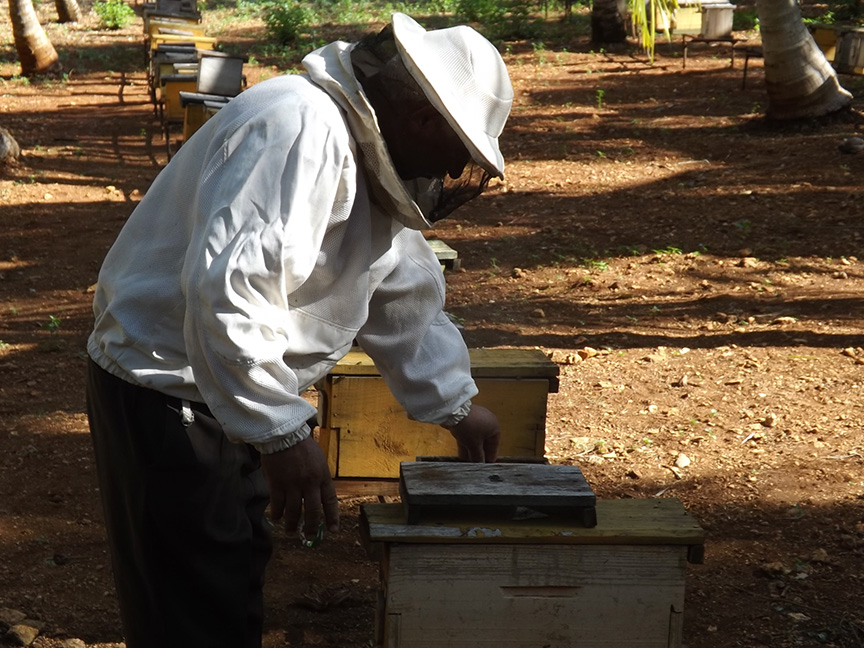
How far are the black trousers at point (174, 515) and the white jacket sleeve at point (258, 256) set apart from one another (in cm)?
23

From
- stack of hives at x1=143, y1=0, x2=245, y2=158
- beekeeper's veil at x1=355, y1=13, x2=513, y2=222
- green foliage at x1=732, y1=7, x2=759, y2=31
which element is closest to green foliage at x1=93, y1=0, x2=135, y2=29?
stack of hives at x1=143, y1=0, x2=245, y2=158

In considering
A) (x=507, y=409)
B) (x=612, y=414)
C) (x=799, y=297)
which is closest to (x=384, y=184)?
(x=507, y=409)

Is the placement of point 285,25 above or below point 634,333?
above

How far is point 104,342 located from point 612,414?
305cm

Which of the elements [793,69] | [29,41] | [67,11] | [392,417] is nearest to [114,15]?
[67,11]

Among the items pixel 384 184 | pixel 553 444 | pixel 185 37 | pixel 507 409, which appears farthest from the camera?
pixel 185 37

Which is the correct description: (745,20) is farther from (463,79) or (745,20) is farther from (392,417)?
(463,79)

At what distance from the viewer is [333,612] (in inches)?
125

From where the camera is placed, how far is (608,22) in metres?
15.0

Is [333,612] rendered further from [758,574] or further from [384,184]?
[384,184]

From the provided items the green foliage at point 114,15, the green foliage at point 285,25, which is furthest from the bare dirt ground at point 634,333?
the green foliage at point 114,15

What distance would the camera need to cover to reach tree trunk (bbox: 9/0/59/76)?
1362 centimetres

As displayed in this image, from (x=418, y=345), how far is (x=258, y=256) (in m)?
0.77

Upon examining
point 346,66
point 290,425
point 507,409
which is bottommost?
point 507,409
